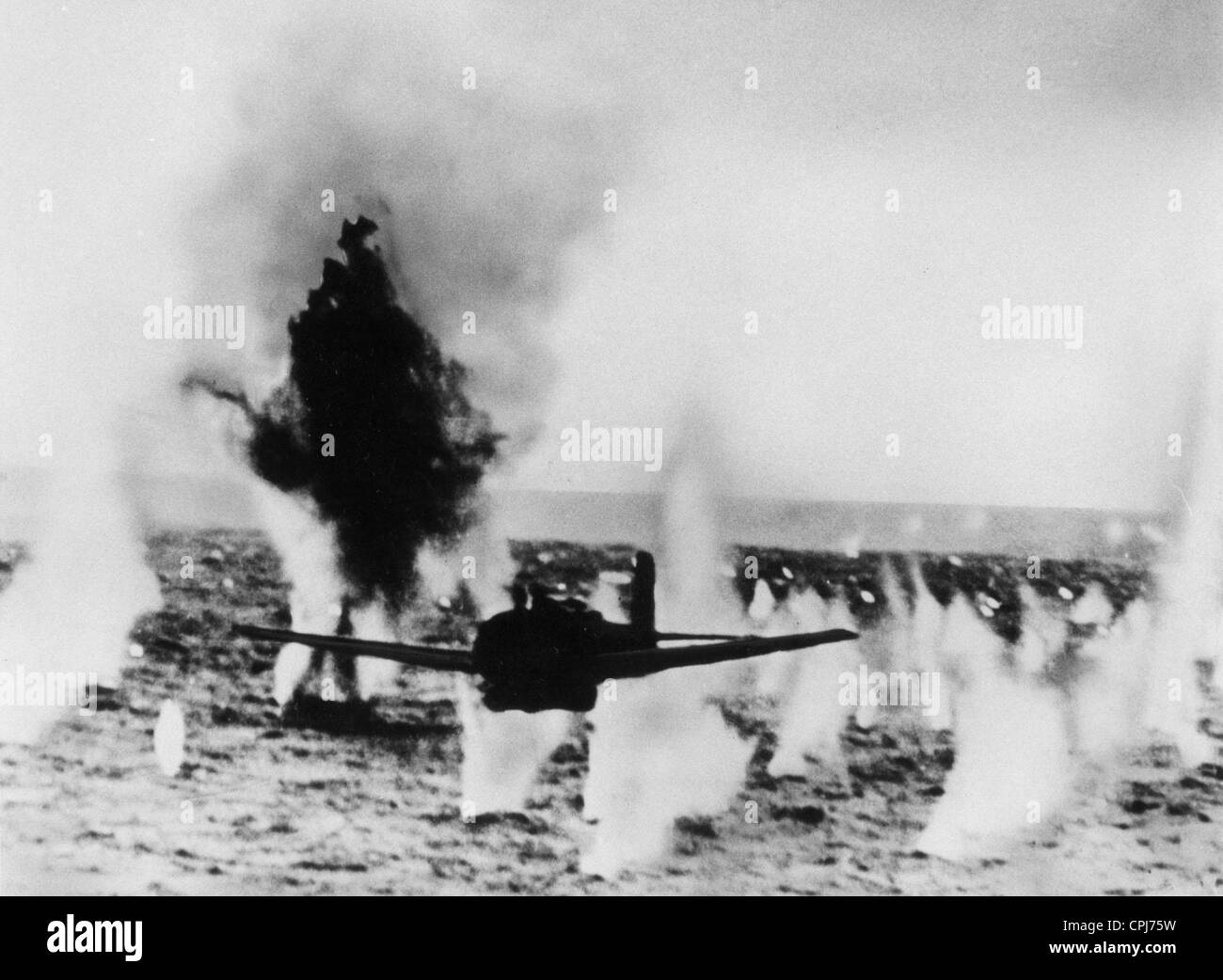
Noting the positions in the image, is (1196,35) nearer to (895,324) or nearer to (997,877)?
(895,324)

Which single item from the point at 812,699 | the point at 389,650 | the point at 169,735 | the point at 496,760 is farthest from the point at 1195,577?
the point at 169,735

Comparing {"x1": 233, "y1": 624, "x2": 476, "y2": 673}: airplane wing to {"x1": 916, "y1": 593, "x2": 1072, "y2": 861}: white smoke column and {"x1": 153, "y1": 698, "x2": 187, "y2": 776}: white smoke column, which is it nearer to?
{"x1": 153, "y1": 698, "x2": 187, "y2": 776}: white smoke column

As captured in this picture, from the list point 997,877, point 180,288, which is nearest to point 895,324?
point 997,877

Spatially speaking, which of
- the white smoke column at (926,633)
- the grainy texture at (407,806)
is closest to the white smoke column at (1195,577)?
the grainy texture at (407,806)

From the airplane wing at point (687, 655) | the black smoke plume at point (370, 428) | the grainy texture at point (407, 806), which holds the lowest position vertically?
the grainy texture at point (407, 806)

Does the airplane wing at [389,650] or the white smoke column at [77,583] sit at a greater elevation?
the white smoke column at [77,583]

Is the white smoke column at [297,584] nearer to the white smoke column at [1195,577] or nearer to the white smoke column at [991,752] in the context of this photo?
the white smoke column at [991,752]
